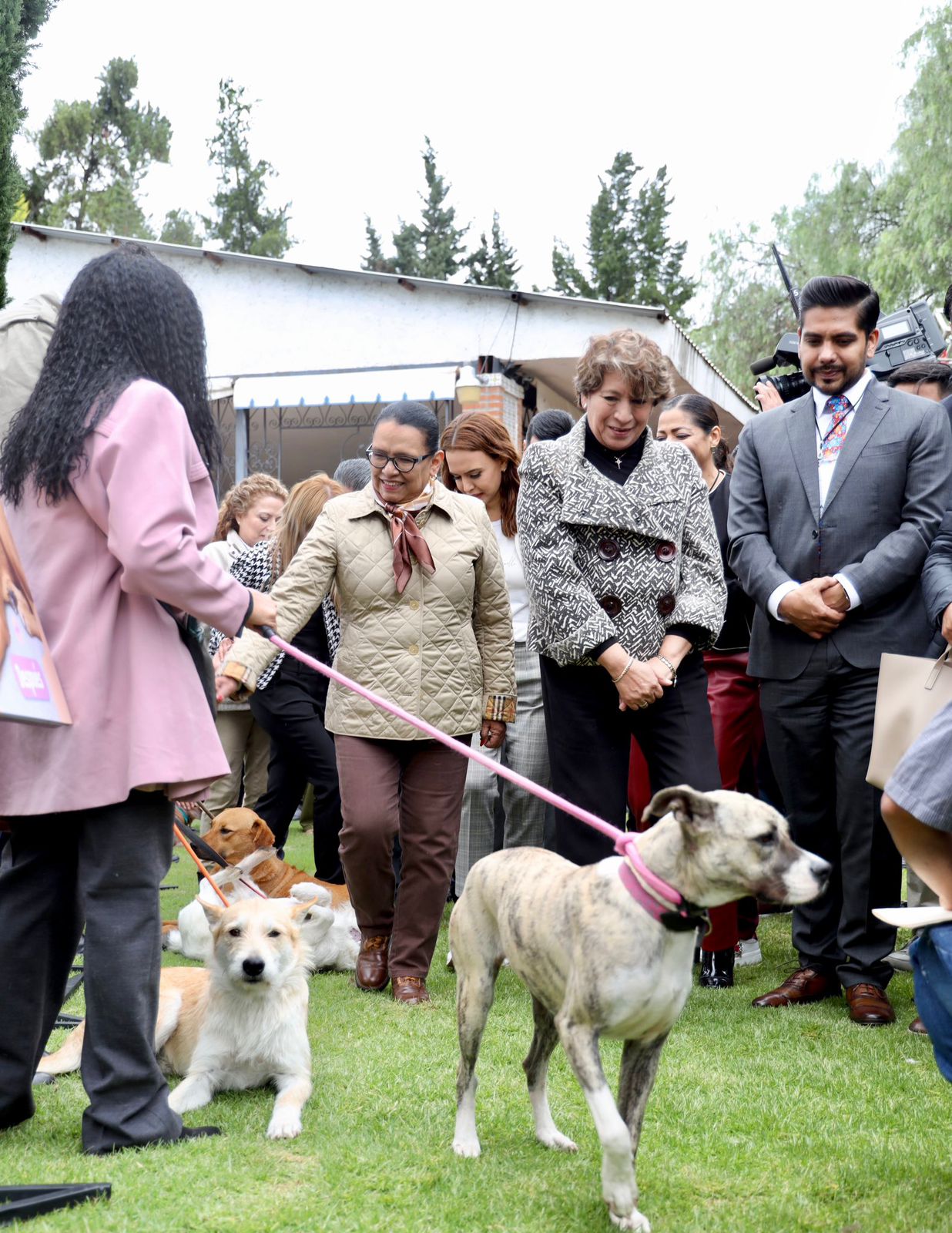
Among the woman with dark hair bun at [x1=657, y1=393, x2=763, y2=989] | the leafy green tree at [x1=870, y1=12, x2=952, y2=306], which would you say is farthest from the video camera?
the leafy green tree at [x1=870, y1=12, x2=952, y2=306]

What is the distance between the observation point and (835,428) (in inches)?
191

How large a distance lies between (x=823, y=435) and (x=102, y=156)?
5057cm

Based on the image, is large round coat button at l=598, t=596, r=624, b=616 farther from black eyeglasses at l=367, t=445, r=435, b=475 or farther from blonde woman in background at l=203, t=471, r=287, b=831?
blonde woman in background at l=203, t=471, r=287, b=831

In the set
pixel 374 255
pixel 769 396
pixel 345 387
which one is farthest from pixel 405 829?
pixel 374 255

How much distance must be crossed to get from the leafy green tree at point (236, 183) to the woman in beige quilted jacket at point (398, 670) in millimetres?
→ 49225

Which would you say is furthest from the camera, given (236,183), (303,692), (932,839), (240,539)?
(236,183)

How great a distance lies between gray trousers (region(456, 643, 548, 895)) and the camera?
5.82 metres

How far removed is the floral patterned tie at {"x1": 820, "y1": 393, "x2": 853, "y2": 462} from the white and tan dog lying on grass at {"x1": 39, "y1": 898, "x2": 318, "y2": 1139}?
2.75 metres

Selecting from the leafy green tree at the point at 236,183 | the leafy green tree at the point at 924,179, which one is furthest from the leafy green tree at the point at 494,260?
the leafy green tree at the point at 924,179

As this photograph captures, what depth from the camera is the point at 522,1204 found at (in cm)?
288

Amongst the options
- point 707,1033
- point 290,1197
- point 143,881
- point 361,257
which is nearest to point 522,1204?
point 290,1197

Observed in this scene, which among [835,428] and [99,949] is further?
[835,428]

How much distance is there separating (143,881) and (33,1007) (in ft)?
1.65

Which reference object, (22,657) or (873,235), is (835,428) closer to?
(22,657)
